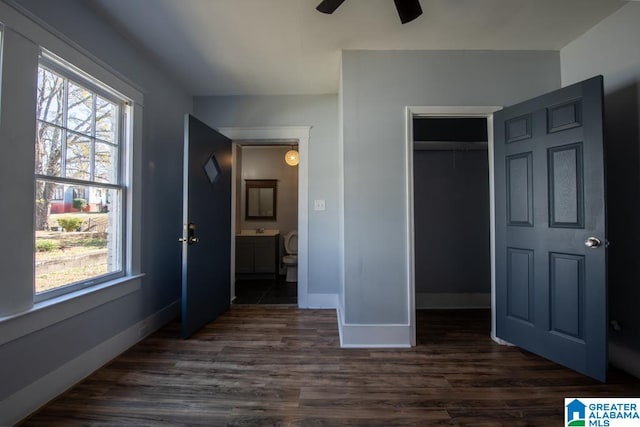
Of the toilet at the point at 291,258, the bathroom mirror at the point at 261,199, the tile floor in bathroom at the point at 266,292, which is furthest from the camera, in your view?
the bathroom mirror at the point at 261,199

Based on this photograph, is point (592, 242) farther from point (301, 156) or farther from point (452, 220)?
point (301, 156)

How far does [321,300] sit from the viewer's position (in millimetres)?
3133

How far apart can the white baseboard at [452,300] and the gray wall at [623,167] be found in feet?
3.93

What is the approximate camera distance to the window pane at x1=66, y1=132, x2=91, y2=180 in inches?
69.1

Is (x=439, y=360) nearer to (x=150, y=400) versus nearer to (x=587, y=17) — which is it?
(x=150, y=400)

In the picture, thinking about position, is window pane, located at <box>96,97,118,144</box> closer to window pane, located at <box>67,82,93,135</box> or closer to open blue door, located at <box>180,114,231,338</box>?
window pane, located at <box>67,82,93,135</box>

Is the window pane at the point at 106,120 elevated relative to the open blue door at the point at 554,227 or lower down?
elevated

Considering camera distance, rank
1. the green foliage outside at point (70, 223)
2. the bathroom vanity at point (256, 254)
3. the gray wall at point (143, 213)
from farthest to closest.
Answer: the bathroom vanity at point (256, 254)
the green foliage outside at point (70, 223)
the gray wall at point (143, 213)

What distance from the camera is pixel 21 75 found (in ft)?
4.63

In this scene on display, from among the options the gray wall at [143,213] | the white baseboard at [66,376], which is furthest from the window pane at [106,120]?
the white baseboard at [66,376]

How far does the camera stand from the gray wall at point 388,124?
225 centimetres

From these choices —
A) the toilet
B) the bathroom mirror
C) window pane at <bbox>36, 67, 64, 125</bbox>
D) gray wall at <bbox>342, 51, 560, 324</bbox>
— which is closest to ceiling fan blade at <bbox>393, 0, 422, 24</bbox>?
gray wall at <bbox>342, 51, 560, 324</bbox>

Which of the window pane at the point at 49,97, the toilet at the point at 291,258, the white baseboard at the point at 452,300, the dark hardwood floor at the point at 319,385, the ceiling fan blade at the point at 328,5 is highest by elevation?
the ceiling fan blade at the point at 328,5

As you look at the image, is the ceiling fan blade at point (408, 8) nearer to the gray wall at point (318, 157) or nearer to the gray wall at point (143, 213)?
the gray wall at point (318, 157)
